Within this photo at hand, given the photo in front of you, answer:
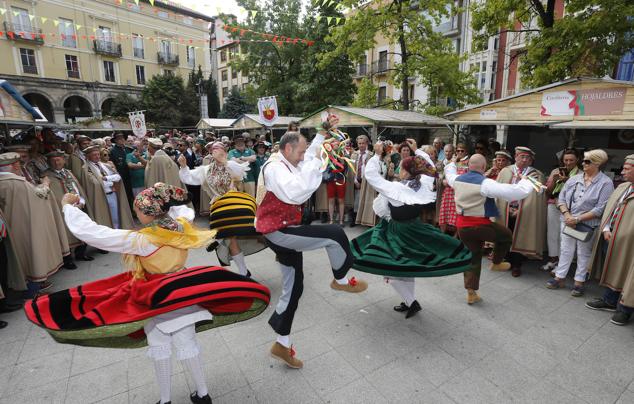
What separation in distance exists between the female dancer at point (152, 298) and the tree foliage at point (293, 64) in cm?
1935

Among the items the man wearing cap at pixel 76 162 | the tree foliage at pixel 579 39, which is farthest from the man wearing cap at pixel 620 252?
the man wearing cap at pixel 76 162

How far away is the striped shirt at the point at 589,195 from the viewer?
4.02 meters

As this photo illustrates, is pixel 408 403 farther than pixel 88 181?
No

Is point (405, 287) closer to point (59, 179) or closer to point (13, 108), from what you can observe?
point (59, 179)

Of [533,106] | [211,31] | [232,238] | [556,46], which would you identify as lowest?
[232,238]

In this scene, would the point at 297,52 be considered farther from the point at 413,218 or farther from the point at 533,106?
the point at 413,218

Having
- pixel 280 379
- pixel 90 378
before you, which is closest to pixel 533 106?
pixel 280 379

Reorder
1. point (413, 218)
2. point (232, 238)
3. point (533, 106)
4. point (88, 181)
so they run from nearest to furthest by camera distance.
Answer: point (413, 218) → point (232, 238) → point (88, 181) → point (533, 106)

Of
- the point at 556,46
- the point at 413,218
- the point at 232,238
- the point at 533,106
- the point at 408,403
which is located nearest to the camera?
the point at 408,403

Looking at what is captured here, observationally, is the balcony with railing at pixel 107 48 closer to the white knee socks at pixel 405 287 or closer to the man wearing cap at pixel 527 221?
the man wearing cap at pixel 527 221

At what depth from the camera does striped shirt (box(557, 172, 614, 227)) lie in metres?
4.02

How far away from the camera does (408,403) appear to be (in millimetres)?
2549

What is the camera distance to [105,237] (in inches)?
87.5

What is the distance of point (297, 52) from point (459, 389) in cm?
2300
